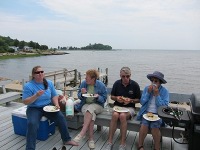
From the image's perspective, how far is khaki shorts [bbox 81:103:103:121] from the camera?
3479mm

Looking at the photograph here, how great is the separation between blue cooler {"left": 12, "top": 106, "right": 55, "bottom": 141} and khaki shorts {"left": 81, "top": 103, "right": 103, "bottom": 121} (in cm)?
61

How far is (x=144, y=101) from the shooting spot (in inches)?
133

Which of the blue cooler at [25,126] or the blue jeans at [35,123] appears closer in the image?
the blue jeans at [35,123]

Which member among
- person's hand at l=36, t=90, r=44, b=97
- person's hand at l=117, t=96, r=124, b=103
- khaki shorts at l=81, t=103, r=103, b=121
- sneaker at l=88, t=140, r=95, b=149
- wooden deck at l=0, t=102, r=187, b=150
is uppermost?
person's hand at l=36, t=90, r=44, b=97

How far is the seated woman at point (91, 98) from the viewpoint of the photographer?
3457mm

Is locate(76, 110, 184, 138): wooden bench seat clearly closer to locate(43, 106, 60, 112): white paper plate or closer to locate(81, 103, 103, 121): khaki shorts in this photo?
locate(81, 103, 103, 121): khaki shorts

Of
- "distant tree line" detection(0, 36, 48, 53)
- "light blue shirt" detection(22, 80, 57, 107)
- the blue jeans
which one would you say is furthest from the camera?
"distant tree line" detection(0, 36, 48, 53)

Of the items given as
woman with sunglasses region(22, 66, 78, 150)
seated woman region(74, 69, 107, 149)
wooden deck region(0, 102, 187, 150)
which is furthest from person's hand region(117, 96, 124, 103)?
woman with sunglasses region(22, 66, 78, 150)

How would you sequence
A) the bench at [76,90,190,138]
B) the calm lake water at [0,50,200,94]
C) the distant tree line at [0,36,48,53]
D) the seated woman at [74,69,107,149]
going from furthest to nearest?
the distant tree line at [0,36,48,53] → the calm lake water at [0,50,200,94] → the seated woman at [74,69,107,149] → the bench at [76,90,190,138]

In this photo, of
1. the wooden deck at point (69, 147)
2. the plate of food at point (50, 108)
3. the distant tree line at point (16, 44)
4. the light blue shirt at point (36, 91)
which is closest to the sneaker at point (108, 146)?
the wooden deck at point (69, 147)

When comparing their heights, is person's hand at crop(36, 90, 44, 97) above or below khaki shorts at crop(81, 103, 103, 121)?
above

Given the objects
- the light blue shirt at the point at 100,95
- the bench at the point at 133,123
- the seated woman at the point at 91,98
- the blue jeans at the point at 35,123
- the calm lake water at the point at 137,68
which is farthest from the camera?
the calm lake water at the point at 137,68

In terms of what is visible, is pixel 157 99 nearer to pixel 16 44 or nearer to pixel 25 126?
pixel 25 126

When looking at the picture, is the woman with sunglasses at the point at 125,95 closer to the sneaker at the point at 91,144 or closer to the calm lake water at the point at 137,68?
the sneaker at the point at 91,144
